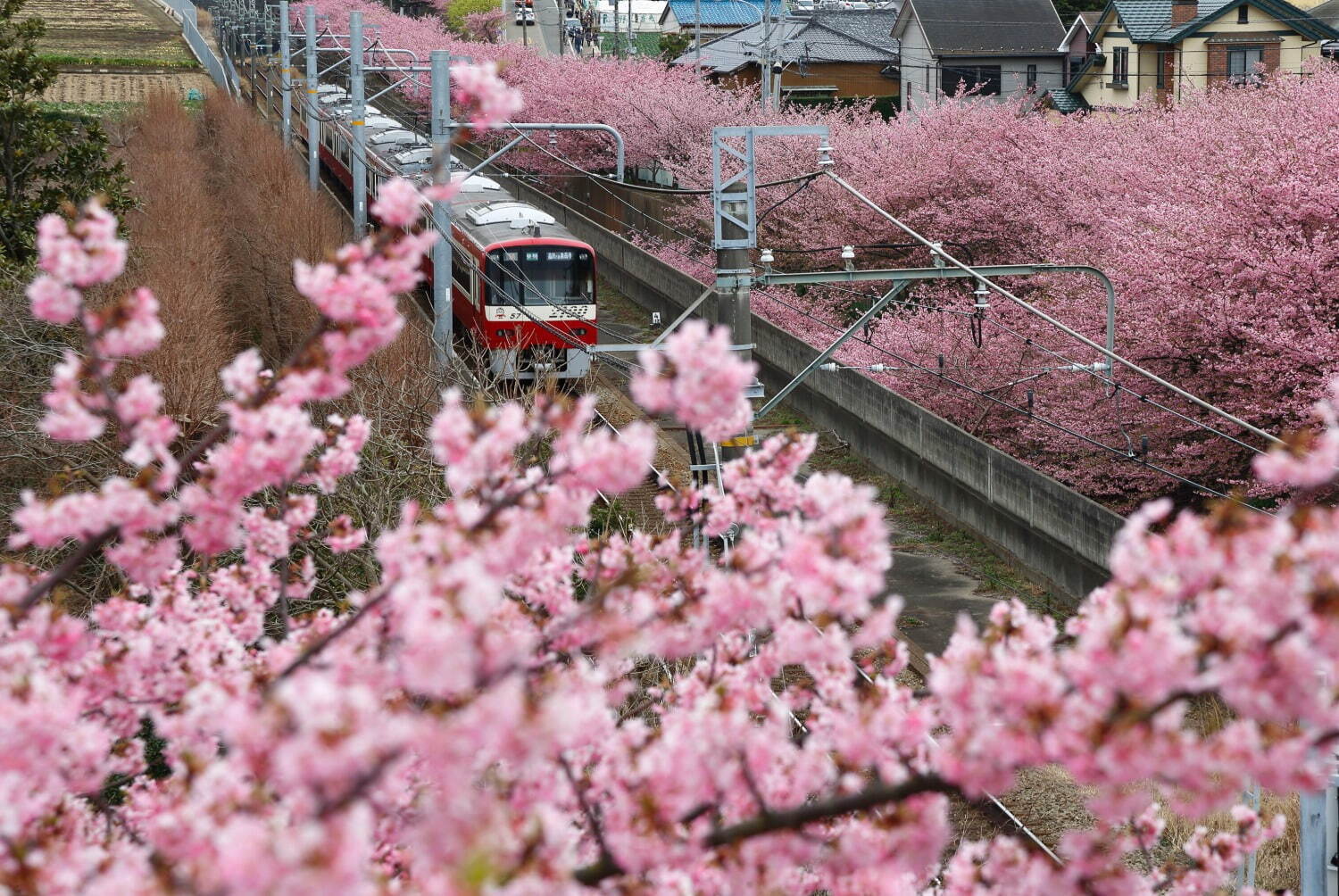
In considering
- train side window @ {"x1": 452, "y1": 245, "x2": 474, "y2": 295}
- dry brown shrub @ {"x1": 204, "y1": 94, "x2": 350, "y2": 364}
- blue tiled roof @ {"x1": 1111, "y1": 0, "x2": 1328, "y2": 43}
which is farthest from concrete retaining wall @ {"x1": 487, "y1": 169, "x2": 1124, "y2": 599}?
blue tiled roof @ {"x1": 1111, "y1": 0, "x2": 1328, "y2": 43}

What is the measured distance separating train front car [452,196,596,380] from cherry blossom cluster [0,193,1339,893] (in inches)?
643

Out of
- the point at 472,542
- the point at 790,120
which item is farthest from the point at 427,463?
the point at 790,120

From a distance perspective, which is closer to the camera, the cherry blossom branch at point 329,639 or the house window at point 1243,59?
the cherry blossom branch at point 329,639

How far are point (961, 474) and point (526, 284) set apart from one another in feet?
22.3

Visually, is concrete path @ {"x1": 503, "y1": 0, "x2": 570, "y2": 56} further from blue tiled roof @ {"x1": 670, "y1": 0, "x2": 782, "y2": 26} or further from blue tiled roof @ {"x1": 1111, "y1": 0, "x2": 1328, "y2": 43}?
blue tiled roof @ {"x1": 1111, "y1": 0, "x2": 1328, "y2": 43}

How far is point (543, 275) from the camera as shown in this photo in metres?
21.5

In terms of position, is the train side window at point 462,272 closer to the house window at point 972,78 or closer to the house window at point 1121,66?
the house window at point 1121,66

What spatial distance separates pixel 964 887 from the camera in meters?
3.94

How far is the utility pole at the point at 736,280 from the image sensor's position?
12148mm

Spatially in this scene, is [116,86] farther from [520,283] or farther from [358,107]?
[520,283]

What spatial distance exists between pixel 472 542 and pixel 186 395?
1222 centimetres

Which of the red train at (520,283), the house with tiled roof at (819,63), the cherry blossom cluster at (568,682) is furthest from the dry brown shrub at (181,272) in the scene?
the house with tiled roof at (819,63)

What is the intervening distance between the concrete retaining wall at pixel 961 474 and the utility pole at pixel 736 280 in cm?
486

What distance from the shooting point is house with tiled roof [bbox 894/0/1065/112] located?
47.3 metres
